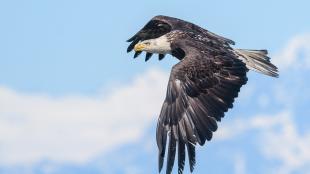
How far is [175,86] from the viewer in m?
18.3

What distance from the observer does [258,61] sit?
21219 millimetres

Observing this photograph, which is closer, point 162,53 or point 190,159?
point 190,159

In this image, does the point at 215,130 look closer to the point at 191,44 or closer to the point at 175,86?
the point at 175,86

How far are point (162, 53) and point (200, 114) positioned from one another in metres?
3.86

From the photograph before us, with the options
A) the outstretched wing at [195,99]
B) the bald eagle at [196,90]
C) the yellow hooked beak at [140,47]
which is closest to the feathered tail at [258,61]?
the bald eagle at [196,90]

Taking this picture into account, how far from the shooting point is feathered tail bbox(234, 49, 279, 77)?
20.8m

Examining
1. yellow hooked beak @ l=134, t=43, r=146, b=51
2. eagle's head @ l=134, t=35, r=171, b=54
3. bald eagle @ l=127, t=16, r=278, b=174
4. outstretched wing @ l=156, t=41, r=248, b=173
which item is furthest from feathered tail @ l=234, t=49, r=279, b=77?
yellow hooked beak @ l=134, t=43, r=146, b=51

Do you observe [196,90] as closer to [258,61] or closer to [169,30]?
[258,61]

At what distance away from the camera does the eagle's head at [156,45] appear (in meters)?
21.2

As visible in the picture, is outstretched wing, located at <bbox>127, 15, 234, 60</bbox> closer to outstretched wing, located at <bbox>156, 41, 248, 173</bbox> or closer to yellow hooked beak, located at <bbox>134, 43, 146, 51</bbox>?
yellow hooked beak, located at <bbox>134, 43, 146, 51</bbox>

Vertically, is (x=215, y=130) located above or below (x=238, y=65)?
below

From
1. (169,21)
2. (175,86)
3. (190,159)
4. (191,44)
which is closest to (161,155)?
(190,159)

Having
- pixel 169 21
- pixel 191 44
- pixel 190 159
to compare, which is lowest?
pixel 190 159

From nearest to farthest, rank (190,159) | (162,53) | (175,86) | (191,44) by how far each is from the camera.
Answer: (190,159) < (175,86) < (191,44) < (162,53)
